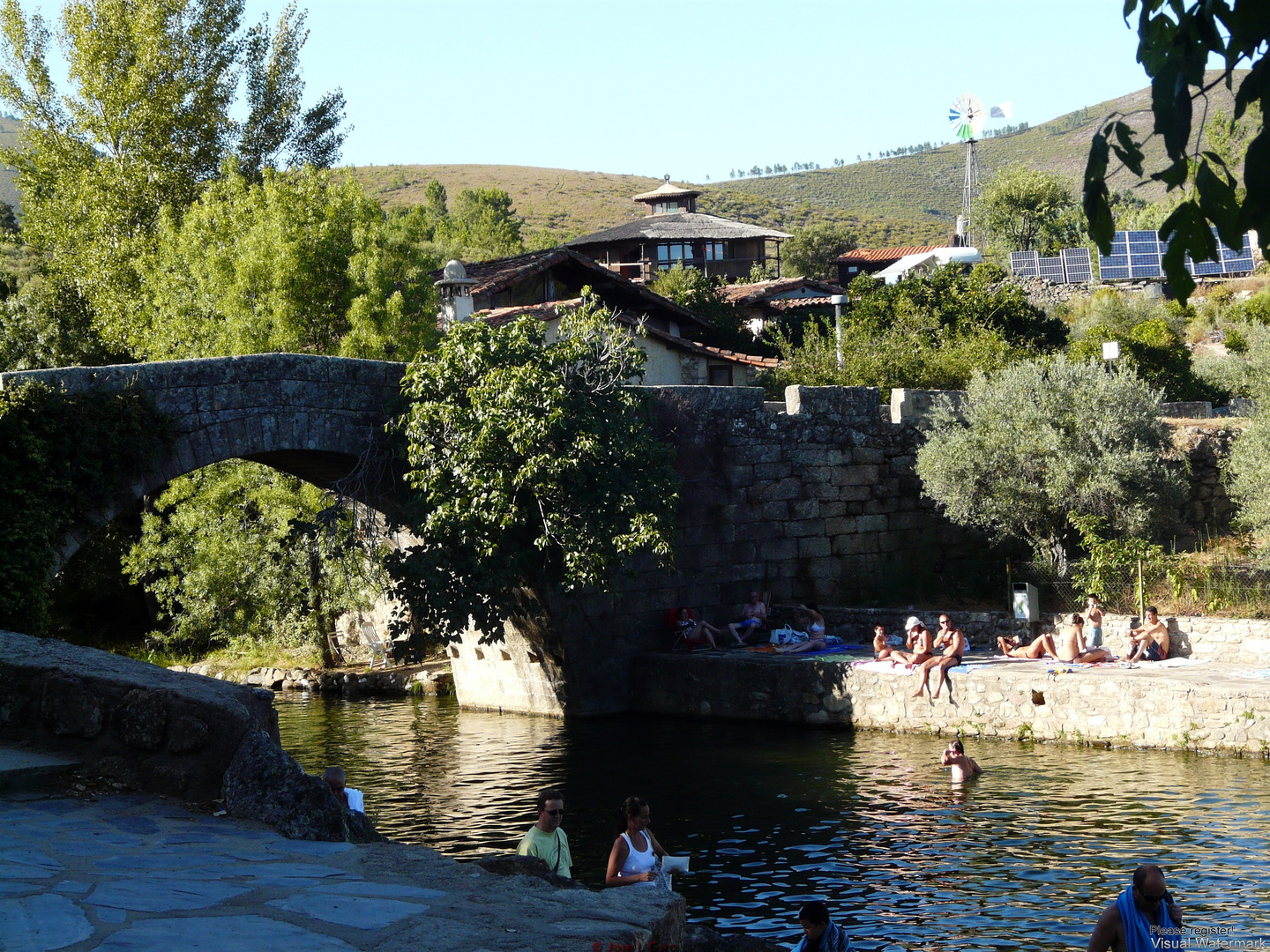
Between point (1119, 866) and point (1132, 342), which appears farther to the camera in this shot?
point (1132, 342)

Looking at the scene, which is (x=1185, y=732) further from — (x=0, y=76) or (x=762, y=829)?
(x=0, y=76)

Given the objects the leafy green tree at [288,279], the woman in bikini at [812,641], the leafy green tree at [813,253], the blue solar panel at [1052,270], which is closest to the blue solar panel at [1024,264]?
the blue solar panel at [1052,270]

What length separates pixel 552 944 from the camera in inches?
161

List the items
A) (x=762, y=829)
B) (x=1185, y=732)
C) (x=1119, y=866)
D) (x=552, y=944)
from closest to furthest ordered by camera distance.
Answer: (x=552, y=944), (x=1119, y=866), (x=762, y=829), (x=1185, y=732)

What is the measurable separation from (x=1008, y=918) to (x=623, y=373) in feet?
27.7

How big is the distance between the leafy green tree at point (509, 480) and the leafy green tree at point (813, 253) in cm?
4628

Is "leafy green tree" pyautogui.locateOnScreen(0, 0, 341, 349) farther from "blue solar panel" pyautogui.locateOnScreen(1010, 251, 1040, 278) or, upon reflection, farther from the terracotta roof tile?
the terracotta roof tile

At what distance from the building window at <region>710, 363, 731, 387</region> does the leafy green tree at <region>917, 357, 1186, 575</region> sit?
11.4 metres

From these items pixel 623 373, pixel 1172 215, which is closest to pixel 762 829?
pixel 623 373

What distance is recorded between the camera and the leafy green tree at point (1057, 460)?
16.2 m

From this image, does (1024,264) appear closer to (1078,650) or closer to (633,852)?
Answer: (1078,650)

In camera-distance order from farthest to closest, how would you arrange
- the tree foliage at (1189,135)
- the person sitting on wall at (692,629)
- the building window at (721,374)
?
1. the building window at (721,374)
2. the person sitting on wall at (692,629)
3. the tree foliage at (1189,135)

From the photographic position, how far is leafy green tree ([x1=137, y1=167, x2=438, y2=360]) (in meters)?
19.7

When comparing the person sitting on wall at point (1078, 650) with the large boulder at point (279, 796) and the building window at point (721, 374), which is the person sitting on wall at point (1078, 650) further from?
the building window at point (721, 374)
